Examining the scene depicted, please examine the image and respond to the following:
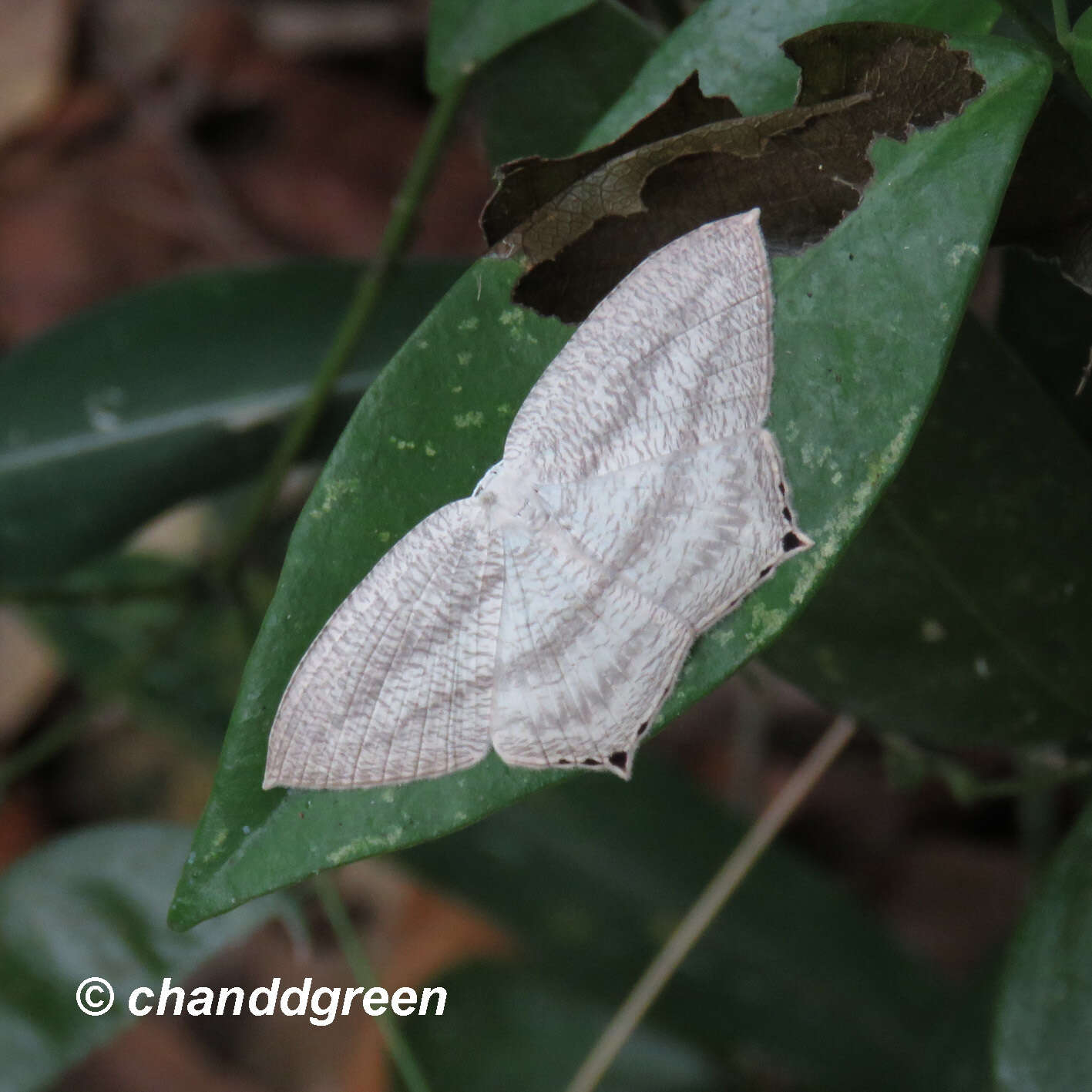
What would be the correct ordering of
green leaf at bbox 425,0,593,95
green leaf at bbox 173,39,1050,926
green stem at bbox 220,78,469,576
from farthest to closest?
green stem at bbox 220,78,469,576
green leaf at bbox 425,0,593,95
green leaf at bbox 173,39,1050,926

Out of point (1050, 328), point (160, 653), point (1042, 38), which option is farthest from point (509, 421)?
point (160, 653)

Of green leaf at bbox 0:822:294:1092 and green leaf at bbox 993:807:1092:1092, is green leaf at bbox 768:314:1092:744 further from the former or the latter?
green leaf at bbox 0:822:294:1092

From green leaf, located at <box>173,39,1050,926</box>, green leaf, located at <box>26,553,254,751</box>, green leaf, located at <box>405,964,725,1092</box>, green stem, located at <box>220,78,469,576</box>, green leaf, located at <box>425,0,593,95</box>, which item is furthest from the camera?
green leaf, located at <box>26,553,254,751</box>

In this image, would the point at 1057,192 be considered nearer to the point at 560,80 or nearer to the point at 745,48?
the point at 745,48

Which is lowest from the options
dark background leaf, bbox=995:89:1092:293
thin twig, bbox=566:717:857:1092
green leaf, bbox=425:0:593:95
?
thin twig, bbox=566:717:857:1092

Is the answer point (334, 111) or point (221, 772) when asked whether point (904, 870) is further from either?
point (334, 111)

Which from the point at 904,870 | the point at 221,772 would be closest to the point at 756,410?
the point at 221,772

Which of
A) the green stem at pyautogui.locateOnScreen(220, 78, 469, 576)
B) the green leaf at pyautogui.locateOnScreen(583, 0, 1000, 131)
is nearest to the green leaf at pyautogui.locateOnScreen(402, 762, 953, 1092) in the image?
the green stem at pyautogui.locateOnScreen(220, 78, 469, 576)
